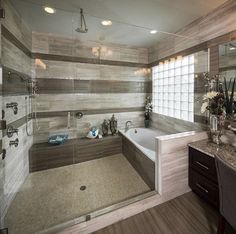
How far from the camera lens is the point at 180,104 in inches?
108

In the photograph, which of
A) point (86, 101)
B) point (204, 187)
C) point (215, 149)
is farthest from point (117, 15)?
point (204, 187)

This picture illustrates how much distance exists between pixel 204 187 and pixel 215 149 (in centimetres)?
44

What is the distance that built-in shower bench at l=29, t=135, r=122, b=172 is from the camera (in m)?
2.46

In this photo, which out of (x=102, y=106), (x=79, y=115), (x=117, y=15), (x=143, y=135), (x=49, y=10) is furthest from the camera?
(x=143, y=135)

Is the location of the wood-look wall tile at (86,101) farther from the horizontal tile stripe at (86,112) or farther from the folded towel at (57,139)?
the folded towel at (57,139)

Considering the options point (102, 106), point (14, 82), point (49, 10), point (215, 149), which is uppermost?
point (49, 10)

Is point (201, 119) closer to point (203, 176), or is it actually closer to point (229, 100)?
point (229, 100)

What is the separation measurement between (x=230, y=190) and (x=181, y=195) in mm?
996

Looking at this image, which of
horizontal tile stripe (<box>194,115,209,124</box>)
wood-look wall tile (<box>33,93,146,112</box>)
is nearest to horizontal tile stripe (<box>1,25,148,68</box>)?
wood-look wall tile (<box>33,93,146,112</box>)

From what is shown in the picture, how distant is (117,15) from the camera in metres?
2.06

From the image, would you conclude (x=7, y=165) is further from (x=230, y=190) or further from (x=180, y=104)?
(x=180, y=104)

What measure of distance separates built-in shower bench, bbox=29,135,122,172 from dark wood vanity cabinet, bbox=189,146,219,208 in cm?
154

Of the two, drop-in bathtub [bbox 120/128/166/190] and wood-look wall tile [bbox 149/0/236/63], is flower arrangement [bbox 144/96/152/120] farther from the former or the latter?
wood-look wall tile [bbox 149/0/236/63]

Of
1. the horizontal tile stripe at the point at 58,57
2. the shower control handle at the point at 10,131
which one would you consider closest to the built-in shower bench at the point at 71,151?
Result: the shower control handle at the point at 10,131
